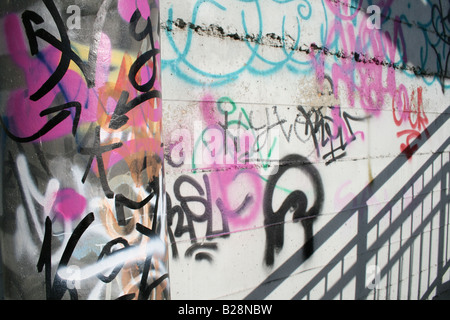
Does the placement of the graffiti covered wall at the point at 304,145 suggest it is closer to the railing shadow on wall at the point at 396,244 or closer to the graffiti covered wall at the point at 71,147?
the railing shadow on wall at the point at 396,244

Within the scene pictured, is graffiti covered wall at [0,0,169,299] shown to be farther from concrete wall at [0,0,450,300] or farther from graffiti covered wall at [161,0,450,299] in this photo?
graffiti covered wall at [161,0,450,299]

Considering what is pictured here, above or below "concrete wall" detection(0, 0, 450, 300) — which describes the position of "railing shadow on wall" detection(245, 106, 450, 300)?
below

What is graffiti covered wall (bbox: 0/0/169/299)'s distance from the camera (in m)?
1.58

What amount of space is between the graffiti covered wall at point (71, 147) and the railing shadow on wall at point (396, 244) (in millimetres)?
1708

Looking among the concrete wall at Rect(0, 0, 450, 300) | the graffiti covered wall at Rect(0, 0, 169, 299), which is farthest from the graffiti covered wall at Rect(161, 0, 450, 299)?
the graffiti covered wall at Rect(0, 0, 169, 299)

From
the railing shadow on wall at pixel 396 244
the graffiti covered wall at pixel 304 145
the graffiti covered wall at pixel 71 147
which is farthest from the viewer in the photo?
the railing shadow on wall at pixel 396 244

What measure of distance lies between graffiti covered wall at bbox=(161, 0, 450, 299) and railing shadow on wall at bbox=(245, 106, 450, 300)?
0.02m

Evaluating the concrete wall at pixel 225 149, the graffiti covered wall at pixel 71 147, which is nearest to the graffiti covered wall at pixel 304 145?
the concrete wall at pixel 225 149

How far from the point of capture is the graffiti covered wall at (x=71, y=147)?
1576 millimetres

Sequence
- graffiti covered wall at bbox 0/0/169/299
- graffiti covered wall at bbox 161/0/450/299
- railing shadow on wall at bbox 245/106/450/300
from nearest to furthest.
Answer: graffiti covered wall at bbox 0/0/169/299
graffiti covered wall at bbox 161/0/450/299
railing shadow on wall at bbox 245/106/450/300

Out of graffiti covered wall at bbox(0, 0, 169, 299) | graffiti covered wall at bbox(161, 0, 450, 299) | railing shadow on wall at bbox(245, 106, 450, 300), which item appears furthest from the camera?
railing shadow on wall at bbox(245, 106, 450, 300)

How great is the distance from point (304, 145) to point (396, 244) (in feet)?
6.45

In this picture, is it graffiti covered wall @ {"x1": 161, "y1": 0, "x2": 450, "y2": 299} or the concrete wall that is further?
graffiti covered wall @ {"x1": 161, "y1": 0, "x2": 450, "y2": 299}
